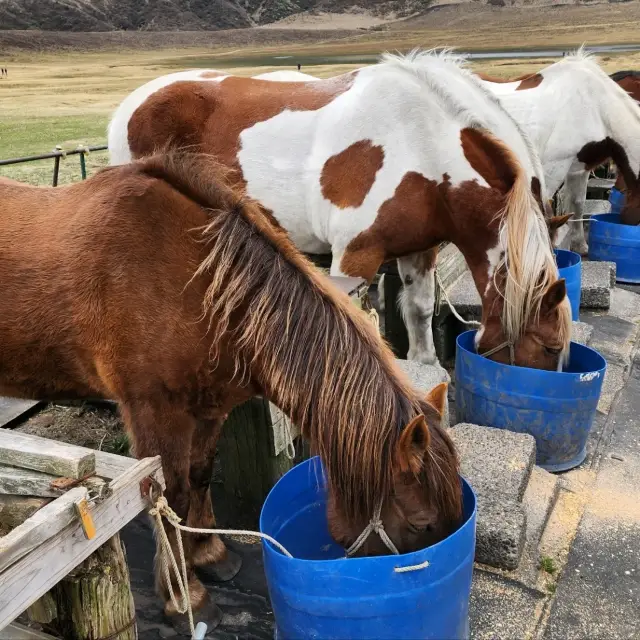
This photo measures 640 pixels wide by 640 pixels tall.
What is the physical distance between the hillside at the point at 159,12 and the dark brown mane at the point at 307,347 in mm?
91583

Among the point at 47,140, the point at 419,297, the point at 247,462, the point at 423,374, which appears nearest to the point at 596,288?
the point at 419,297

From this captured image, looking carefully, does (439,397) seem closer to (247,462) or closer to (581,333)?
(247,462)

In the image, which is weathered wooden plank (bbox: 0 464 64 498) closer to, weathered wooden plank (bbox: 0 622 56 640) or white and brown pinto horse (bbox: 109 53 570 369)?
weathered wooden plank (bbox: 0 622 56 640)

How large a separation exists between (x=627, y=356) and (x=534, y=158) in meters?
2.15

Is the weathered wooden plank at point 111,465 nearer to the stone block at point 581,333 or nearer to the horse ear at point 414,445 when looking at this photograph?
the horse ear at point 414,445

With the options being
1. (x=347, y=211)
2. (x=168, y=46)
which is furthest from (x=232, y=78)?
(x=168, y=46)

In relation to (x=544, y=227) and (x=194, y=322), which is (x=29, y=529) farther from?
(x=544, y=227)

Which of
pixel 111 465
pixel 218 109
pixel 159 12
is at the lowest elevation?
pixel 111 465

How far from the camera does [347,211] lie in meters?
3.52

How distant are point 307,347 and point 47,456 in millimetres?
782

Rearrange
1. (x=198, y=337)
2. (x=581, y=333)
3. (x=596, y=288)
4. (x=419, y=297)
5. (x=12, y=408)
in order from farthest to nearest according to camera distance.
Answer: (x=596, y=288)
(x=581, y=333)
(x=419, y=297)
(x=12, y=408)
(x=198, y=337)

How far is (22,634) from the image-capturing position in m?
1.87

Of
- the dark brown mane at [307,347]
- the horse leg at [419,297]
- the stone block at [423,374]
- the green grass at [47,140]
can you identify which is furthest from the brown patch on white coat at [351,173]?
the green grass at [47,140]

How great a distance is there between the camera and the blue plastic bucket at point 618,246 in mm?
6254
